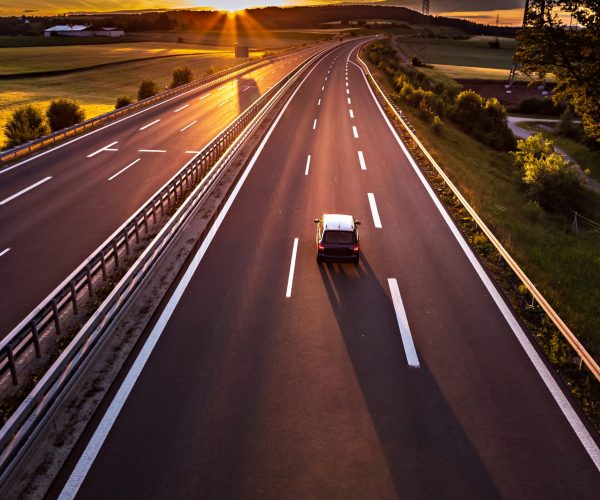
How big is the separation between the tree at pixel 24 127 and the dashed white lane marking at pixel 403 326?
27083mm

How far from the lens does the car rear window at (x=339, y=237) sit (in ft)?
43.4

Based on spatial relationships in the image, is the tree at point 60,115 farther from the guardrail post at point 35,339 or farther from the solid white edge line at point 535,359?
the guardrail post at point 35,339

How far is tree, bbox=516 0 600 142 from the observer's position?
15.7 m

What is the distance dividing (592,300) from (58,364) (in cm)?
1365

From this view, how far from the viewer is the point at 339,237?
13227mm

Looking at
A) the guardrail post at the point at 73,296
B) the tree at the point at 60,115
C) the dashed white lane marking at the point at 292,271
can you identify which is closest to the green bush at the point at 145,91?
the tree at the point at 60,115

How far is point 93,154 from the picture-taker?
2602cm

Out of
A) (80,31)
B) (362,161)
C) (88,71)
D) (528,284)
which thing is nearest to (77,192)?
(362,161)

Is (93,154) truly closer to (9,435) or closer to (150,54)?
(9,435)

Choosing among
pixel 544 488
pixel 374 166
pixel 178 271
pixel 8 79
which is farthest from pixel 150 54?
pixel 544 488

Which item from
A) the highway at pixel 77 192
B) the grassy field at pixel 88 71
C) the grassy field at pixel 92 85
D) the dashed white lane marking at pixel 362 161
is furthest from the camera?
the grassy field at pixel 88 71

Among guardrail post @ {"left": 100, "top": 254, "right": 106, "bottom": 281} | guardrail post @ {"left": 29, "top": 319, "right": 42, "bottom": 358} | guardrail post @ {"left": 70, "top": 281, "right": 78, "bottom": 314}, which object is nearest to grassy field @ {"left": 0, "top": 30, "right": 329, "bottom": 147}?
guardrail post @ {"left": 100, "top": 254, "right": 106, "bottom": 281}

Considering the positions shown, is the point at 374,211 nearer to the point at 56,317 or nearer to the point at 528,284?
the point at 528,284

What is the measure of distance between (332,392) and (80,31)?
637 ft
